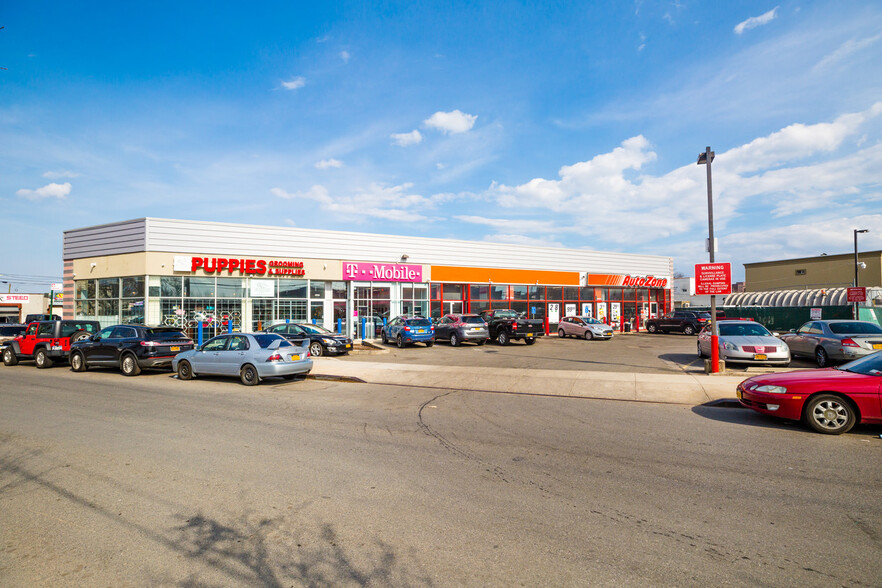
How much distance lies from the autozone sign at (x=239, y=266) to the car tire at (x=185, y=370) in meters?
12.0

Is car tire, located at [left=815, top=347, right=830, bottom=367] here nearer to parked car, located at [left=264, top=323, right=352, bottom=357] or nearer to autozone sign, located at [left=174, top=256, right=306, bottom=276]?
parked car, located at [left=264, top=323, right=352, bottom=357]

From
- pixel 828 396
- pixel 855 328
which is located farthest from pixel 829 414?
pixel 855 328

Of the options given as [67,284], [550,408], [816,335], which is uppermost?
[67,284]

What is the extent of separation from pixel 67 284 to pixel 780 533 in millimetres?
33342

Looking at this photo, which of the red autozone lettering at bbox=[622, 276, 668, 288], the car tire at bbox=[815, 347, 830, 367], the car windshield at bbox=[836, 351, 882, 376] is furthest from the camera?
the red autozone lettering at bbox=[622, 276, 668, 288]

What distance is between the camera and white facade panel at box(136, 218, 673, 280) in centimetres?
2567

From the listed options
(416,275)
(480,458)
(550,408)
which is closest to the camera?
(480,458)

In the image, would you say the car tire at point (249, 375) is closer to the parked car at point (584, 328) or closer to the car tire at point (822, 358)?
the car tire at point (822, 358)

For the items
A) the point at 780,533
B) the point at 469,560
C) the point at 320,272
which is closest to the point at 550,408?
the point at 780,533

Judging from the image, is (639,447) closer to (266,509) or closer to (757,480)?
(757,480)

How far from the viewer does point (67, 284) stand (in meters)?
27.9

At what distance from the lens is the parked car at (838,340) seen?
14439 millimetres

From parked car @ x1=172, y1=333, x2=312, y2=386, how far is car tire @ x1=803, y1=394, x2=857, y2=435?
36.9 feet

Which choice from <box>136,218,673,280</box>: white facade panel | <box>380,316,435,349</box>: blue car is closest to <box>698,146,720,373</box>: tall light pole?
<box>380,316,435,349</box>: blue car
